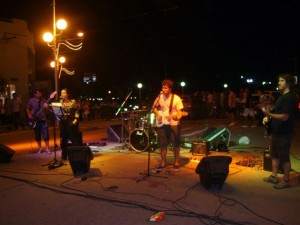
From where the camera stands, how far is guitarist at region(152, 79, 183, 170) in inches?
336

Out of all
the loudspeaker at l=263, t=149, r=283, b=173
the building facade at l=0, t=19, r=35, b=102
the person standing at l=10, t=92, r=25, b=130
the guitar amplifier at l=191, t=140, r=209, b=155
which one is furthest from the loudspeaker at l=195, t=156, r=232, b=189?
the building facade at l=0, t=19, r=35, b=102

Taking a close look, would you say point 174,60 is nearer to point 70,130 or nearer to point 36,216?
point 70,130

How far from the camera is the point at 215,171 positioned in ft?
22.0

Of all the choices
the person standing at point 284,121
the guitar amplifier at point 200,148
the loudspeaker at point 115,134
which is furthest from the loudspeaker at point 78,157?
the loudspeaker at point 115,134

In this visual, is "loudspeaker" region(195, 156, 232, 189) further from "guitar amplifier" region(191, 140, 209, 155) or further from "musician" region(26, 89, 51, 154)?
"musician" region(26, 89, 51, 154)

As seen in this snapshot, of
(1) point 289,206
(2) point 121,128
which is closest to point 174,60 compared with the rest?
(2) point 121,128

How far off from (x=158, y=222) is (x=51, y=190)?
2.70 meters

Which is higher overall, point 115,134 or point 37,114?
point 37,114

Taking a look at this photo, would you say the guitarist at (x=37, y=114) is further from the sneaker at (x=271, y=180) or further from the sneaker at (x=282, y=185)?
the sneaker at (x=282, y=185)

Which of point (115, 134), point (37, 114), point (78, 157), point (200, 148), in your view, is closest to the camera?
point (78, 157)

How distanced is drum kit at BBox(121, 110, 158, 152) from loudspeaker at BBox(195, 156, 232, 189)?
4064 mm

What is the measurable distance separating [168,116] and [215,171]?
86.2 inches

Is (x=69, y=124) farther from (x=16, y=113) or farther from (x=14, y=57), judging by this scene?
(x=14, y=57)

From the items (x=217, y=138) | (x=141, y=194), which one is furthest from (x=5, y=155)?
(x=217, y=138)
